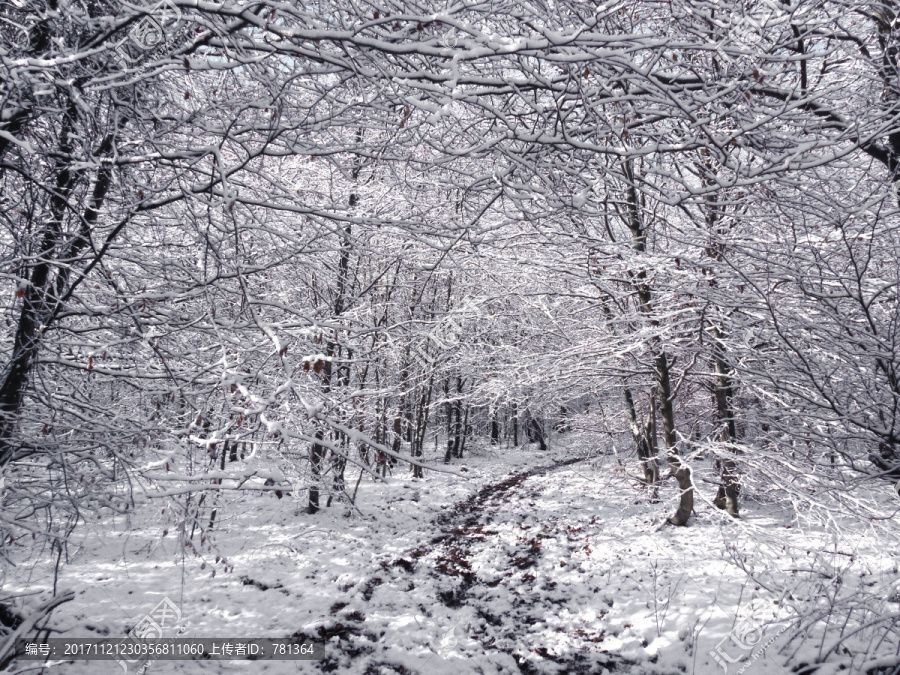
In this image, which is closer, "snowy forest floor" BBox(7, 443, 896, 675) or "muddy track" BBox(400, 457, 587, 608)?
"snowy forest floor" BBox(7, 443, 896, 675)

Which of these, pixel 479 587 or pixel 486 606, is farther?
pixel 479 587

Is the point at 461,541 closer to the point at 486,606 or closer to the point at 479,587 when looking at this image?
the point at 479,587

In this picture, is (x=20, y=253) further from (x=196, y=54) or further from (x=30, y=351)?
→ (x=196, y=54)

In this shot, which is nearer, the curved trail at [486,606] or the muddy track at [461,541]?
the curved trail at [486,606]

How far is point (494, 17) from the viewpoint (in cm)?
292

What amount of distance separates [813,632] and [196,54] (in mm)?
7358

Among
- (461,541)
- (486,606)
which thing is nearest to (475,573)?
(486,606)

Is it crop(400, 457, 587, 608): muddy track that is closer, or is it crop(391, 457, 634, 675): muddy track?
crop(391, 457, 634, 675): muddy track

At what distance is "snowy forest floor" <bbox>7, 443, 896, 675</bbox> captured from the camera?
458 cm

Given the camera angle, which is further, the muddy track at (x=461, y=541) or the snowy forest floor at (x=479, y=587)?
the muddy track at (x=461, y=541)

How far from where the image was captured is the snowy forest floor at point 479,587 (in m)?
4.58

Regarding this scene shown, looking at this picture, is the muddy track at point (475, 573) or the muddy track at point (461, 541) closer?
the muddy track at point (475, 573)

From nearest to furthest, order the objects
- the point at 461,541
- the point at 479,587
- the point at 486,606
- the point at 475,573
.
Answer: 1. the point at 486,606
2. the point at 479,587
3. the point at 475,573
4. the point at 461,541

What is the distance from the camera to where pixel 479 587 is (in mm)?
6281
